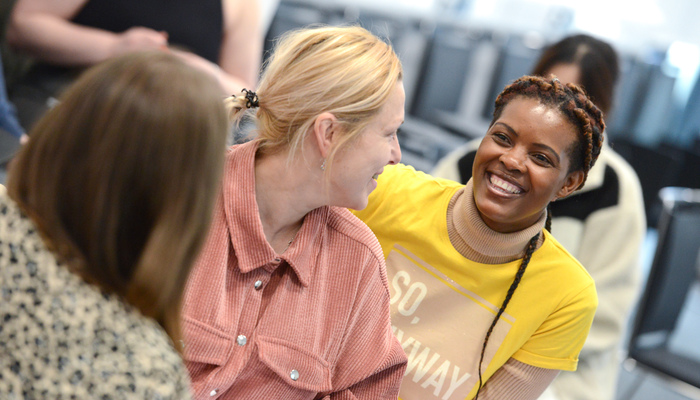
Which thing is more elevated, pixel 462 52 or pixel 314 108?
pixel 314 108

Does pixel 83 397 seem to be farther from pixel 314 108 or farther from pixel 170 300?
pixel 314 108

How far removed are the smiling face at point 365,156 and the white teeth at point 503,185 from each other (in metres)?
0.21

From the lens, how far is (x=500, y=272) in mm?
1295

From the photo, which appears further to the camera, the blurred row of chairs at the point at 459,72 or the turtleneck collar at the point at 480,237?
the blurred row of chairs at the point at 459,72

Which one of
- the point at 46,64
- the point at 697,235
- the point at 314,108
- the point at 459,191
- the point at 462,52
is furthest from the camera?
the point at 462,52

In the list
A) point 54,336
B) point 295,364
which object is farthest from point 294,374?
point 54,336

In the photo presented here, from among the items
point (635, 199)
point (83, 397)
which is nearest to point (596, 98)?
point (635, 199)

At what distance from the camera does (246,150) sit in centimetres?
121

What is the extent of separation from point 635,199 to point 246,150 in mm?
1146

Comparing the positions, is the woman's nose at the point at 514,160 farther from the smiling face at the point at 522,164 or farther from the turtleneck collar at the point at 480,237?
the turtleneck collar at the point at 480,237

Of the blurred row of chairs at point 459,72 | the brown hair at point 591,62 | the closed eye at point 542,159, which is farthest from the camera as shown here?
the blurred row of chairs at point 459,72

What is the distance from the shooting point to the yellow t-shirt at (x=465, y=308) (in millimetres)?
1289

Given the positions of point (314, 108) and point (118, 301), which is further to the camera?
A: point (314, 108)

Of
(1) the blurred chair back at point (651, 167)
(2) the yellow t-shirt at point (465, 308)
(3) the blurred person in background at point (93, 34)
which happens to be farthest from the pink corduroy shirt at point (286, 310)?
(1) the blurred chair back at point (651, 167)
